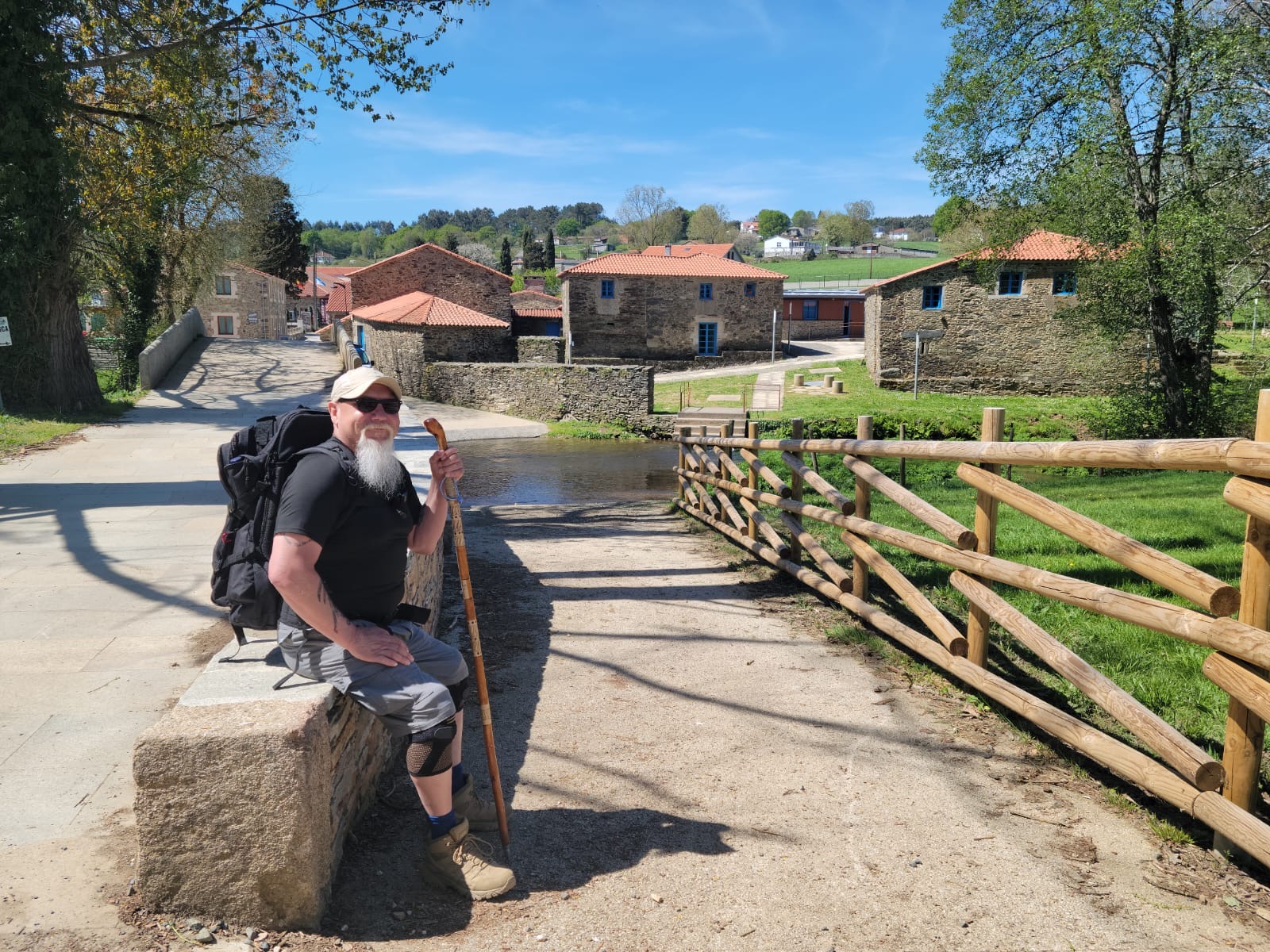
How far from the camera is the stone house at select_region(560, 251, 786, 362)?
44.9 meters

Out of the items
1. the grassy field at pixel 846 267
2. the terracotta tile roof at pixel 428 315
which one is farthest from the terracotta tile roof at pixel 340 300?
the grassy field at pixel 846 267

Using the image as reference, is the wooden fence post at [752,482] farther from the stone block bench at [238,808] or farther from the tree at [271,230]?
the tree at [271,230]

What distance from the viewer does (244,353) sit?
99.0 ft

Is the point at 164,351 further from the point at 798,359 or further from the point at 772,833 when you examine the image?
the point at 798,359

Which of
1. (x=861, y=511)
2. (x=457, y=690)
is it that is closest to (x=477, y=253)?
(x=861, y=511)

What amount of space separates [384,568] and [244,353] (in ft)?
98.1

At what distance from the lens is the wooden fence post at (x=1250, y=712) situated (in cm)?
301

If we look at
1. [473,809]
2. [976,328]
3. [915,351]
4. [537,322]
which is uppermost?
[537,322]

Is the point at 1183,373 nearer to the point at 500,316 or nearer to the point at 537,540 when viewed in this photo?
the point at 537,540

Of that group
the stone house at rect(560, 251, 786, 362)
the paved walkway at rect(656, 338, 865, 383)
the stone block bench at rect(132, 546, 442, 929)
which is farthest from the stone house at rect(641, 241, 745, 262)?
the stone block bench at rect(132, 546, 442, 929)

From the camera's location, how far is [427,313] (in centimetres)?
3362

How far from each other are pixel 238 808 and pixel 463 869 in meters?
0.77

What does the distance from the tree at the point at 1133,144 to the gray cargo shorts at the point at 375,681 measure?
17.5 meters

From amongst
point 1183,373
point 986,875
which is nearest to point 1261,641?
point 986,875
